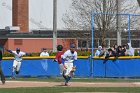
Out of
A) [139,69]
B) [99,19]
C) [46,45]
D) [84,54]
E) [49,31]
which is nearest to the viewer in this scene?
[139,69]

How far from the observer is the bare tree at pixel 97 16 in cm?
4141

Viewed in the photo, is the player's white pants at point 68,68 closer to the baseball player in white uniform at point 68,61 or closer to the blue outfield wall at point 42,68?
the baseball player in white uniform at point 68,61

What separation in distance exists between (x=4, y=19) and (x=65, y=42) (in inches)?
355

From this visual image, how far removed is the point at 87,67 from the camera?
29.7 m

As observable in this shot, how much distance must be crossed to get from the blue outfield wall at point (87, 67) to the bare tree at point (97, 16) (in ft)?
29.4

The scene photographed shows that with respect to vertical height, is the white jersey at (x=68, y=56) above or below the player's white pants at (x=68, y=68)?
above

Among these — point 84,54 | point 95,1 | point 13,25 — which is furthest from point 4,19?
point 84,54

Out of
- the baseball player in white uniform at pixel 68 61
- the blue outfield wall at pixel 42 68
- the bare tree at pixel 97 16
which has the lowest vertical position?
the blue outfield wall at pixel 42 68

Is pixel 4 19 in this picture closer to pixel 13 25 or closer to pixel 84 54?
pixel 13 25

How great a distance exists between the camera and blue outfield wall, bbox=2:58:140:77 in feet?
95.4

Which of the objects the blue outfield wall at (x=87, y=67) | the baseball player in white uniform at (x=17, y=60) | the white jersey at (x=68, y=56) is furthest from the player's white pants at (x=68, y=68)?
the blue outfield wall at (x=87, y=67)

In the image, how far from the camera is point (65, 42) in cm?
5006

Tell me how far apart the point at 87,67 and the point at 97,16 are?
12304 millimetres

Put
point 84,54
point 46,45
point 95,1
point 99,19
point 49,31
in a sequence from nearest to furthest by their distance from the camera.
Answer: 1. point 84,54
2. point 99,19
3. point 95,1
4. point 46,45
5. point 49,31
